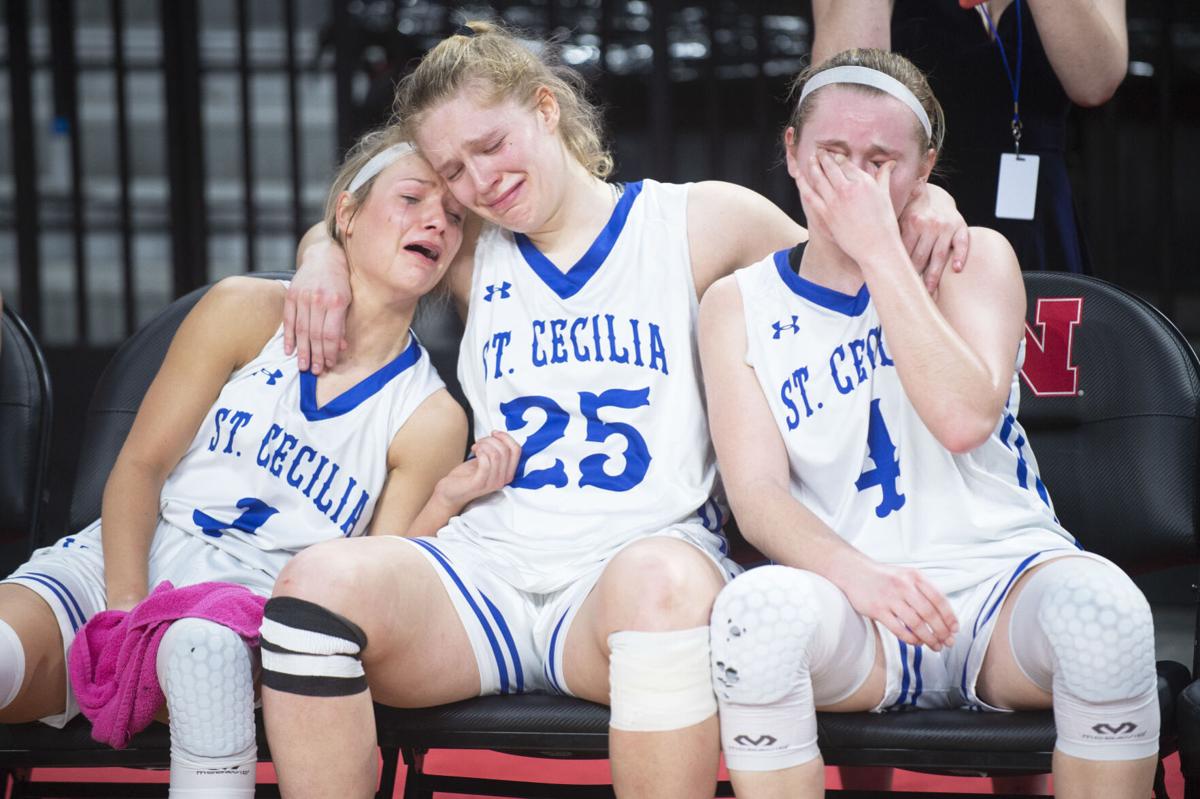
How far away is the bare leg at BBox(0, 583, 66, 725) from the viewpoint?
172 cm

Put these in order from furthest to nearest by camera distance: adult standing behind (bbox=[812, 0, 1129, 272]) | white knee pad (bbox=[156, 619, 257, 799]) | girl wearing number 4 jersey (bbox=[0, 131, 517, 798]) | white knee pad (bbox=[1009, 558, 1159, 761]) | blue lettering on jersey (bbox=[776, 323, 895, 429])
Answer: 1. adult standing behind (bbox=[812, 0, 1129, 272])
2. girl wearing number 4 jersey (bbox=[0, 131, 517, 798])
3. blue lettering on jersey (bbox=[776, 323, 895, 429])
4. white knee pad (bbox=[156, 619, 257, 799])
5. white knee pad (bbox=[1009, 558, 1159, 761])

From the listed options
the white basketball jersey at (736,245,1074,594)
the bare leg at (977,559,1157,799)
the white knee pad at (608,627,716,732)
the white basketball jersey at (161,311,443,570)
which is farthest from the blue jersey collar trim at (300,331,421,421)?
the bare leg at (977,559,1157,799)

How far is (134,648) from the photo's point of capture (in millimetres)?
1737

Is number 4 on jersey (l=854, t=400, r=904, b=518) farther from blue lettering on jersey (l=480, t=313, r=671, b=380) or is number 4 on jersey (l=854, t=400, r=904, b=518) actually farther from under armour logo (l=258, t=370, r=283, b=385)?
under armour logo (l=258, t=370, r=283, b=385)

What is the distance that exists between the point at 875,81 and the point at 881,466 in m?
0.52

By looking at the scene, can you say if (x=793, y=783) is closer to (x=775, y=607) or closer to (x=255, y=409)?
(x=775, y=607)

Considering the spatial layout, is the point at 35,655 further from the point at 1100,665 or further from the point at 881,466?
the point at 1100,665

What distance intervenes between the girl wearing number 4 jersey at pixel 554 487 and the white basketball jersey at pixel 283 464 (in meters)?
0.16

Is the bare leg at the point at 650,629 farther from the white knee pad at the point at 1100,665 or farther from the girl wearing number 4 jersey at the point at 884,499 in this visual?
the white knee pad at the point at 1100,665

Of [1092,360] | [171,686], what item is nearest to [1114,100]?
[1092,360]

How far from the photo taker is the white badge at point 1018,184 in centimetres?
227

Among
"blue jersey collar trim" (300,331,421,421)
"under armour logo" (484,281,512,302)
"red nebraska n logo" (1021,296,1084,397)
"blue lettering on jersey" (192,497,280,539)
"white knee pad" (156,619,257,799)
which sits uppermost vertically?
"under armour logo" (484,281,512,302)

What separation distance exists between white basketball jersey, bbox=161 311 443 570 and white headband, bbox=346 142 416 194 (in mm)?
310

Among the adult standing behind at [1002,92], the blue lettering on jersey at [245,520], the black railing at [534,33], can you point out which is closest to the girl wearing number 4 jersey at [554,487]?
the blue lettering on jersey at [245,520]
